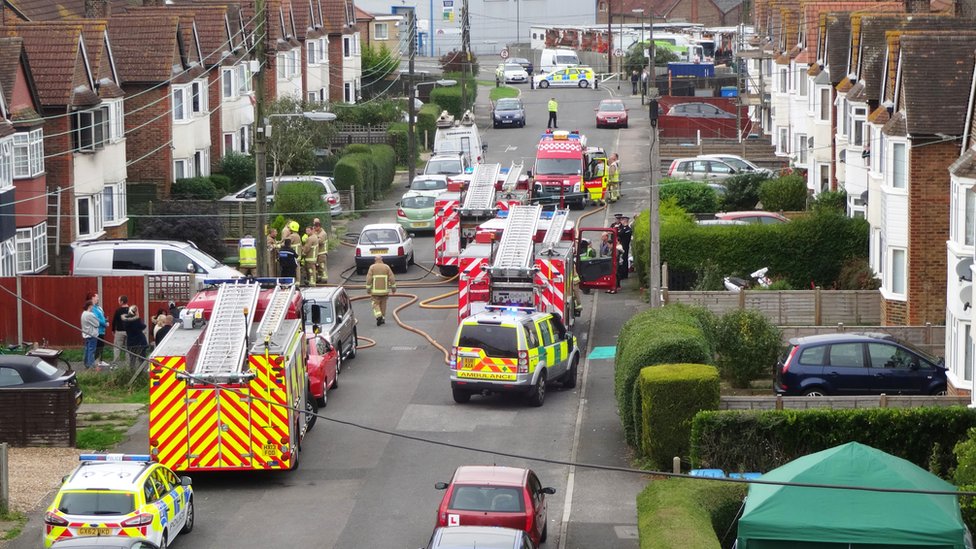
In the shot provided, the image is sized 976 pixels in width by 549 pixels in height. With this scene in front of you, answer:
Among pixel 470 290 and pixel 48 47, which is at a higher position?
pixel 48 47

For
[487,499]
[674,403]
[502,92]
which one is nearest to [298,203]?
[674,403]

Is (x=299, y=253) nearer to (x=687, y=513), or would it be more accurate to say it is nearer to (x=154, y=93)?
(x=154, y=93)

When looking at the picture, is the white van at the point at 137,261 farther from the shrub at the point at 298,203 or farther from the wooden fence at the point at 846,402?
the wooden fence at the point at 846,402

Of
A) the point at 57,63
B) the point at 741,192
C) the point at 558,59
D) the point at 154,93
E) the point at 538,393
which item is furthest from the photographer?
the point at 558,59

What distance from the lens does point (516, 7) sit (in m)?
124

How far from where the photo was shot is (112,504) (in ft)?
67.1

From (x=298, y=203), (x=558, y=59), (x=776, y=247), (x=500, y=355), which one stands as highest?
(x=558, y=59)

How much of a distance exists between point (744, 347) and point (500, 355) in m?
5.53

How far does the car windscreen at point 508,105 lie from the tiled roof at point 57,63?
36793 millimetres

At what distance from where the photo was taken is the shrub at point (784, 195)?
5219 centimetres

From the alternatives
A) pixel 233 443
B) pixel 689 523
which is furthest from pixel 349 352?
pixel 689 523

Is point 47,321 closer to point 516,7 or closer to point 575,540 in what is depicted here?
point 575,540

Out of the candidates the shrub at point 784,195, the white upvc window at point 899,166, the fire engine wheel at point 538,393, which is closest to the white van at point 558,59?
the shrub at point 784,195

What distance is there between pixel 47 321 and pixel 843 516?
22954 millimetres
